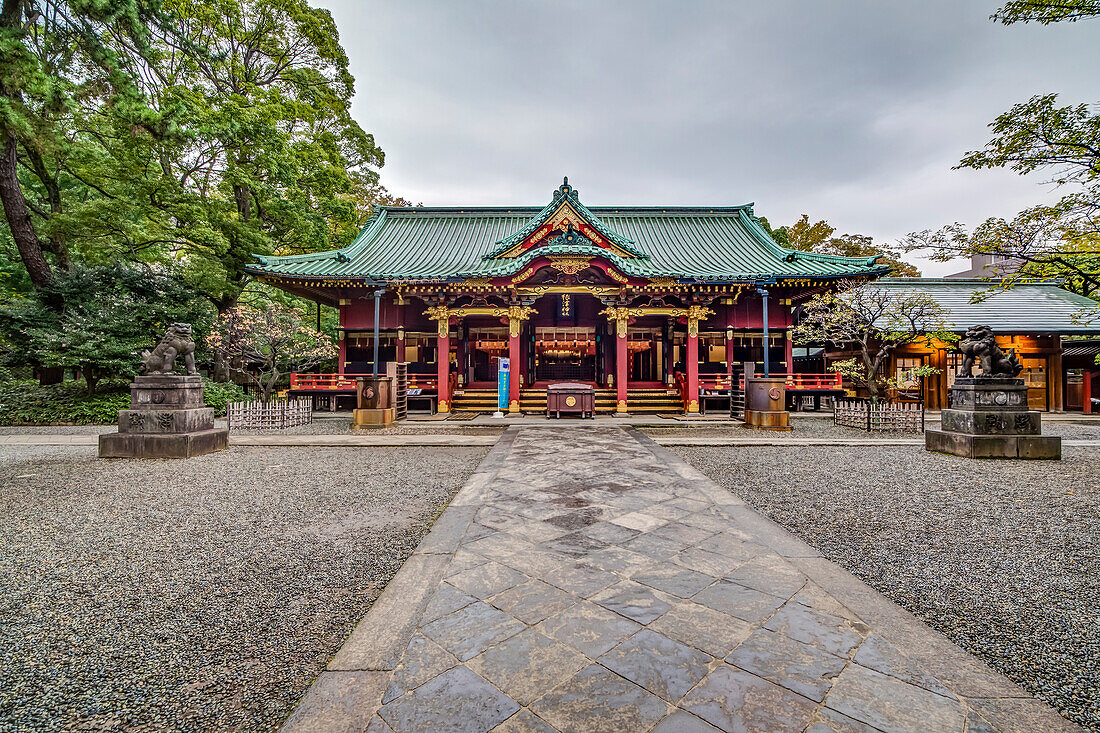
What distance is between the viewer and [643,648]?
207cm

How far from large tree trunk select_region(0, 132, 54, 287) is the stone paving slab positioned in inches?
743

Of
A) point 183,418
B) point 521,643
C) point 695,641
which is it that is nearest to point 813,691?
Answer: point 695,641

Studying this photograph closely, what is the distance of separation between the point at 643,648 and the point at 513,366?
11745 millimetres

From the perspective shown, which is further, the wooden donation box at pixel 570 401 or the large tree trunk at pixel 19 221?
the large tree trunk at pixel 19 221

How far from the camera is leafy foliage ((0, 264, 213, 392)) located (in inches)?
471

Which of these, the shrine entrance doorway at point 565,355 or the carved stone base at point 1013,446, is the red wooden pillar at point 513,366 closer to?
the shrine entrance doorway at point 565,355

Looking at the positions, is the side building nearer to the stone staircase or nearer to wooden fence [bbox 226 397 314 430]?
the stone staircase

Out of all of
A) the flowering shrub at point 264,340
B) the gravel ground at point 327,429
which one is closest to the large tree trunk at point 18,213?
the flowering shrub at point 264,340

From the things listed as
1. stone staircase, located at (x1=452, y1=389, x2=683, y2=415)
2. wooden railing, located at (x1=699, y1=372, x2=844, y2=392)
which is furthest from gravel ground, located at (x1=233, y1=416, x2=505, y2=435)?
wooden railing, located at (x1=699, y1=372, x2=844, y2=392)

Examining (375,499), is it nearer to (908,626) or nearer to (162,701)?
(162,701)

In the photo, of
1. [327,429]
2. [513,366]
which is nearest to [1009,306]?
[513,366]

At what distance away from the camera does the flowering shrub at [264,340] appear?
1321 cm

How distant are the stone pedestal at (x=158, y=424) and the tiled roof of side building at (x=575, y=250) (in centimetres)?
702

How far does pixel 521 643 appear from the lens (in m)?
2.12
